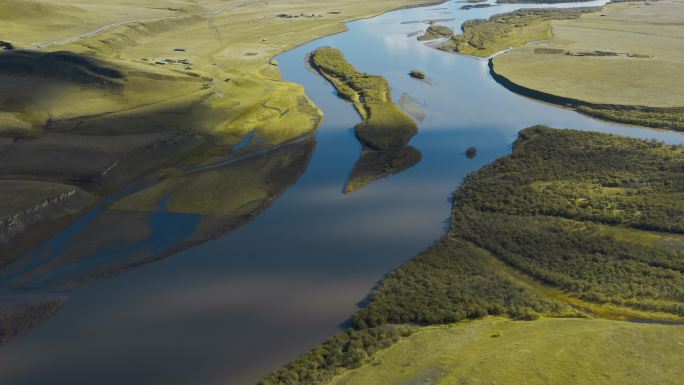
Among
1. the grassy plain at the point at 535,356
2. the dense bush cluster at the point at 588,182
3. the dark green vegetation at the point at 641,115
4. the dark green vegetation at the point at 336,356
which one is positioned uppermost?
the dark green vegetation at the point at 641,115

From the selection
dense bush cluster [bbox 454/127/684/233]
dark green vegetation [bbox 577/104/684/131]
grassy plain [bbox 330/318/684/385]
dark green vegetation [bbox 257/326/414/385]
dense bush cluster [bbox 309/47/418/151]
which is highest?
dense bush cluster [bbox 309/47/418/151]

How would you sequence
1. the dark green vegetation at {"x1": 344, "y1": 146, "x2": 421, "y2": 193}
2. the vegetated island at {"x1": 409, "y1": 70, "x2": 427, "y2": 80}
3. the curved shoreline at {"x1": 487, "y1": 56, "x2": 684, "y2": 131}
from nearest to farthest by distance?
the dark green vegetation at {"x1": 344, "y1": 146, "x2": 421, "y2": 193} → the curved shoreline at {"x1": 487, "y1": 56, "x2": 684, "y2": 131} → the vegetated island at {"x1": 409, "y1": 70, "x2": 427, "y2": 80}

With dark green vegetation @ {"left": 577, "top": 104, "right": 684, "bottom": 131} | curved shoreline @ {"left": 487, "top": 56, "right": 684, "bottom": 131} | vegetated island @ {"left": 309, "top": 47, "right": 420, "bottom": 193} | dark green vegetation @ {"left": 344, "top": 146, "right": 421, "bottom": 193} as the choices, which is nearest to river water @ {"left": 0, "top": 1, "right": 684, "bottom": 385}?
dark green vegetation @ {"left": 344, "top": 146, "right": 421, "bottom": 193}

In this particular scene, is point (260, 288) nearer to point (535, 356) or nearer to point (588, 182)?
point (535, 356)

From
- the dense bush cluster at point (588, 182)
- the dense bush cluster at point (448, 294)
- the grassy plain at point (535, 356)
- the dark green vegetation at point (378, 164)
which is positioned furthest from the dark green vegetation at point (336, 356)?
the dark green vegetation at point (378, 164)

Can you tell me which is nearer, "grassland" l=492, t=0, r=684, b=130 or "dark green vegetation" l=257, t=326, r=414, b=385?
"dark green vegetation" l=257, t=326, r=414, b=385

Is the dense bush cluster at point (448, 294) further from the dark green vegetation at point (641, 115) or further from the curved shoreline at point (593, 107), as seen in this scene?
the curved shoreline at point (593, 107)

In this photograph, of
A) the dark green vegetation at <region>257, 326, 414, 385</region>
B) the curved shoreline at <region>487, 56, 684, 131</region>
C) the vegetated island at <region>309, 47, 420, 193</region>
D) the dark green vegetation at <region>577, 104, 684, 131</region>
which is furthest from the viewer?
the curved shoreline at <region>487, 56, 684, 131</region>

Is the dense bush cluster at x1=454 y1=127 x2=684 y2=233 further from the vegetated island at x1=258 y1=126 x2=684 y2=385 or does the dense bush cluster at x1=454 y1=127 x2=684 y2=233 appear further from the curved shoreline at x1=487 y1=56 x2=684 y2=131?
the curved shoreline at x1=487 y1=56 x2=684 y2=131
